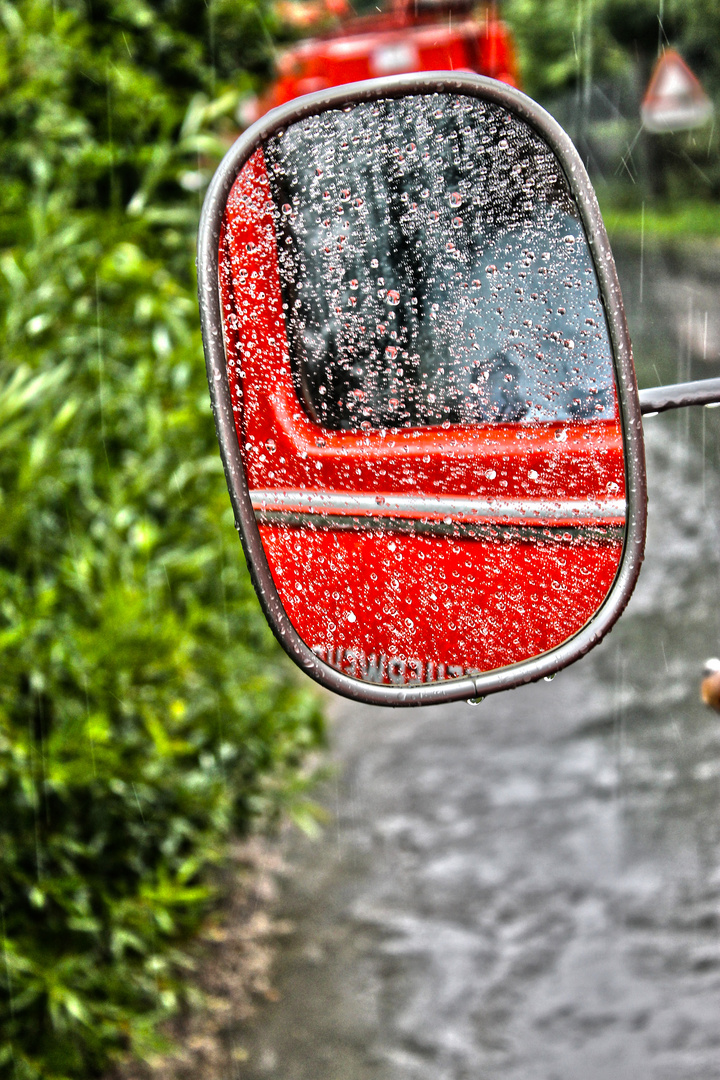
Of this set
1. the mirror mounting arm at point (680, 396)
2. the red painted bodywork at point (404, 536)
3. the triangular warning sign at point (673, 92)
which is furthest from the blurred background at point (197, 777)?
the triangular warning sign at point (673, 92)

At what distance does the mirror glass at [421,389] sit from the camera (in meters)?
0.92

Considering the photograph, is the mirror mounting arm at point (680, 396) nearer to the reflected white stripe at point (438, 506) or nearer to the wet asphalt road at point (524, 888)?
the reflected white stripe at point (438, 506)

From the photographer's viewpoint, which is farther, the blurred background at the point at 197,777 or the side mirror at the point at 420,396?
the blurred background at the point at 197,777

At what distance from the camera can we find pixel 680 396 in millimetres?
858

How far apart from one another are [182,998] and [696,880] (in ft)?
6.02

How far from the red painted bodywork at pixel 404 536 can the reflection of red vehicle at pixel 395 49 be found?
405 cm

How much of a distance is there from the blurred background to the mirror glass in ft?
6.34

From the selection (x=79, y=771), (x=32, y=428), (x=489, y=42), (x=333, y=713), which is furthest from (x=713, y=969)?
(x=489, y=42)

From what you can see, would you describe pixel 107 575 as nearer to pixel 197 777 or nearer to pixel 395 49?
pixel 197 777

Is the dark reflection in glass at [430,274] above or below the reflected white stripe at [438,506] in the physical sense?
above

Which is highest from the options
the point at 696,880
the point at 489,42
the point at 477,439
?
the point at 489,42

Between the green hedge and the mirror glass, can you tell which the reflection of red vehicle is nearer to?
the green hedge

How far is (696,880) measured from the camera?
136 inches

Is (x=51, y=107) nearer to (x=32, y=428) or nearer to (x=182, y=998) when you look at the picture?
(x=32, y=428)
